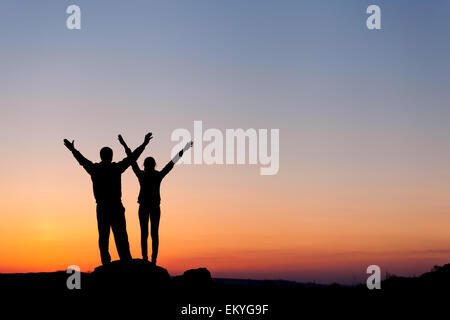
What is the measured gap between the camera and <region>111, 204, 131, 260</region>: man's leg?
16750 mm

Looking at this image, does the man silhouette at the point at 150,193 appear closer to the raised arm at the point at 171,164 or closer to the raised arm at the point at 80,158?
the raised arm at the point at 171,164

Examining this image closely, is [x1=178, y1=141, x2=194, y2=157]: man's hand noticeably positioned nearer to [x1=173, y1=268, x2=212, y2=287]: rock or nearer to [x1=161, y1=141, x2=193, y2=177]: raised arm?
[x1=161, y1=141, x2=193, y2=177]: raised arm

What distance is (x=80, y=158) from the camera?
55.0 ft

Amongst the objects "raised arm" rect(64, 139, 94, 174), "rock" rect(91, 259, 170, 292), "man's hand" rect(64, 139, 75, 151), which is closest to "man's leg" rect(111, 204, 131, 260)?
"rock" rect(91, 259, 170, 292)

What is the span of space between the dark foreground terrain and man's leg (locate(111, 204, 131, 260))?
3.48ft

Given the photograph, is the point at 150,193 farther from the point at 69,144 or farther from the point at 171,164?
the point at 69,144

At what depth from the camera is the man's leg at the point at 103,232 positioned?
16.7 meters

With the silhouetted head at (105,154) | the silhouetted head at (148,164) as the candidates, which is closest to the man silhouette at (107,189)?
the silhouetted head at (105,154)
